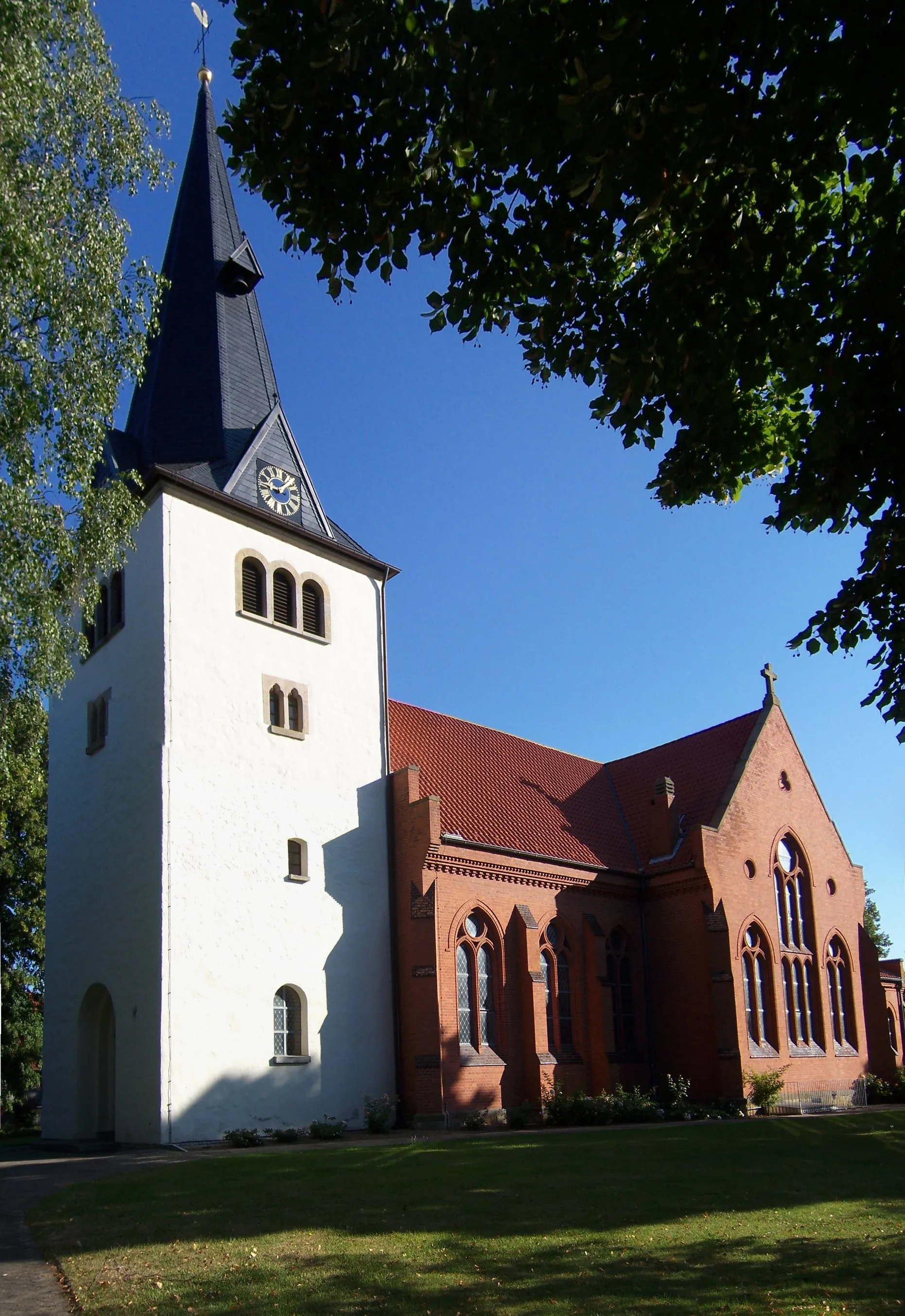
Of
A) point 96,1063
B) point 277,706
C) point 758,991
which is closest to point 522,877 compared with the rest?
point 277,706

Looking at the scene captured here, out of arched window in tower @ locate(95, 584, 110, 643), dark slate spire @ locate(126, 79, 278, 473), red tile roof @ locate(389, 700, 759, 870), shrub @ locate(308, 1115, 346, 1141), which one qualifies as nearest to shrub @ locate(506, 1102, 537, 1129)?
shrub @ locate(308, 1115, 346, 1141)

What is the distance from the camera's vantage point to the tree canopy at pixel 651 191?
7.62 m

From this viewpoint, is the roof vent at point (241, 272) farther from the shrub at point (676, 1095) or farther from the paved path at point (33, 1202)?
the shrub at point (676, 1095)

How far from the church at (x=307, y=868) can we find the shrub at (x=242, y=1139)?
32 centimetres

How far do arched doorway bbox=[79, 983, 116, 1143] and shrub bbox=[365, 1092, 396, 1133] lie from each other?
5572 millimetres

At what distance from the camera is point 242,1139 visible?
20922mm

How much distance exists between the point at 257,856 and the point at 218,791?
1646 millimetres

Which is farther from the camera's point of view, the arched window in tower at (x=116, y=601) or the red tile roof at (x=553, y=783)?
the red tile roof at (x=553, y=783)

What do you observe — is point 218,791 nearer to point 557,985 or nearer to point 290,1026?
point 290,1026

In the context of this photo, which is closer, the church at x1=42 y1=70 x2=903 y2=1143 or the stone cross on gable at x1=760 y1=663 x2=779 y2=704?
the church at x1=42 y1=70 x2=903 y2=1143

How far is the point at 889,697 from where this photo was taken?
33.0ft

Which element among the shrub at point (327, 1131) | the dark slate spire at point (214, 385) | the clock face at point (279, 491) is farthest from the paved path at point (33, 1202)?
the clock face at point (279, 491)

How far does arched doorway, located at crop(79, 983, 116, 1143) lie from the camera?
79.8ft

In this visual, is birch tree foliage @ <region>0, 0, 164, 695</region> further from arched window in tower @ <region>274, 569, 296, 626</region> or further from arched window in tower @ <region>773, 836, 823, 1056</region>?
arched window in tower @ <region>773, 836, 823, 1056</region>
